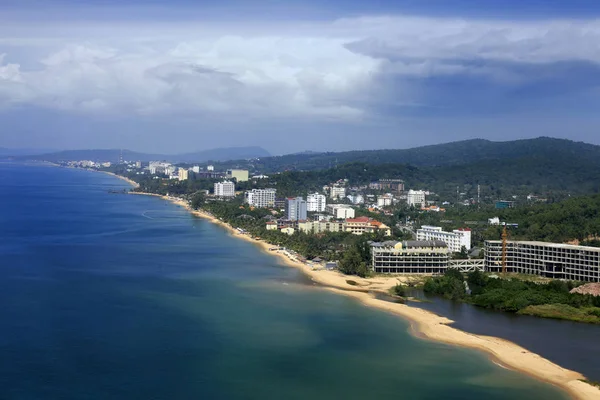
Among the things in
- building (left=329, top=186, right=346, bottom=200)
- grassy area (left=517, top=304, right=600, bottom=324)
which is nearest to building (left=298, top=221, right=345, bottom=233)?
grassy area (left=517, top=304, right=600, bottom=324)

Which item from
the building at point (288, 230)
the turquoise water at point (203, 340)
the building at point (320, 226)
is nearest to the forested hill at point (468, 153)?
the building at point (320, 226)

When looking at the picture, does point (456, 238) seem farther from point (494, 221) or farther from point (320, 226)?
point (320, 226)

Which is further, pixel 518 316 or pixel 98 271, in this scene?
pixel 98 271

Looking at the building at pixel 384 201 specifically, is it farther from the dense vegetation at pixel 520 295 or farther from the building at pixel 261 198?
the dense vegetation at pixel 520 295

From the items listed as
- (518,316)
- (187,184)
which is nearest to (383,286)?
(518,316)

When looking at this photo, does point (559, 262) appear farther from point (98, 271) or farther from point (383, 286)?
point (98, 271)

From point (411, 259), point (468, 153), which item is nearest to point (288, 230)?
point (411, 259)

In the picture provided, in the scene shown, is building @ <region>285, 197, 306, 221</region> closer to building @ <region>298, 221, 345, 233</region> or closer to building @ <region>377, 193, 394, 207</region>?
building @ <region>298, 221, 345, 233</region>
